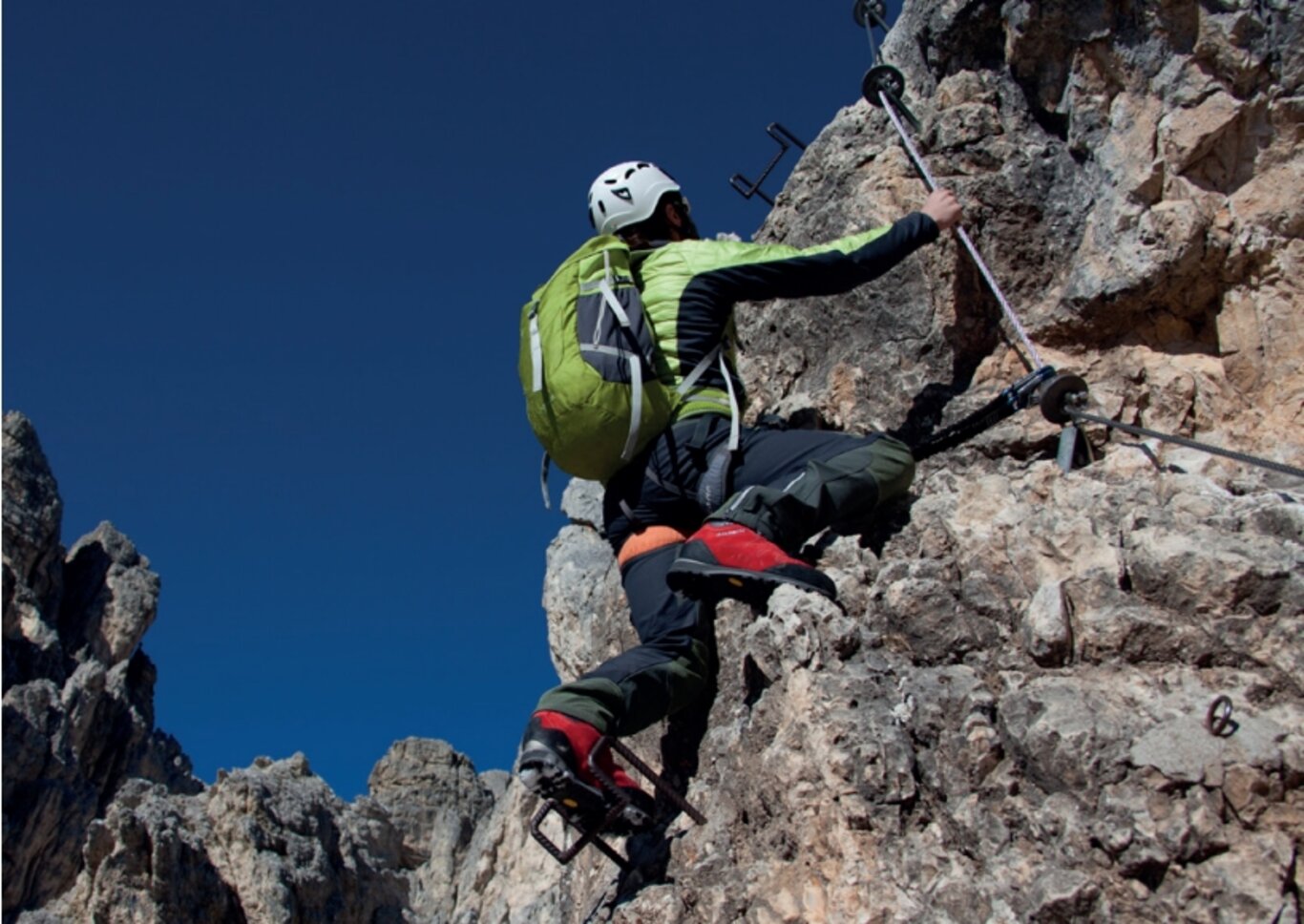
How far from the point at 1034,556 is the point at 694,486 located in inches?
76.4

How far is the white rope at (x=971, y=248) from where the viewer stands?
295 inches

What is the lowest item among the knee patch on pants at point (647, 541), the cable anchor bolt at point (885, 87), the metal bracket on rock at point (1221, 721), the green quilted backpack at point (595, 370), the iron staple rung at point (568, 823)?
the metal bracket on rock at point (1221, 721)

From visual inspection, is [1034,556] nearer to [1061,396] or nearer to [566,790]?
[1061,396]

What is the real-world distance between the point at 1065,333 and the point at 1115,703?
Answer: 3.21 meters

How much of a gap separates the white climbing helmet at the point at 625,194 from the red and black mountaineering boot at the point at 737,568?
2500mm

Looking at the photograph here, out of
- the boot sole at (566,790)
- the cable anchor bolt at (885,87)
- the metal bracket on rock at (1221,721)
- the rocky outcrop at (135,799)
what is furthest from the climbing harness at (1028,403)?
the rocky outcrop at (135,799)

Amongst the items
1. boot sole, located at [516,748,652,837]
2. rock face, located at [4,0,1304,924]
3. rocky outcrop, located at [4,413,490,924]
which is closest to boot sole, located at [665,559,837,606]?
rock face, located at [4,0,1304,924]

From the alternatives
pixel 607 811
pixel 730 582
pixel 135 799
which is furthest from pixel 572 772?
pixel 135 799

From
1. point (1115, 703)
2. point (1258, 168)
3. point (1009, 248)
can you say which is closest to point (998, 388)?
point (1009, 248)

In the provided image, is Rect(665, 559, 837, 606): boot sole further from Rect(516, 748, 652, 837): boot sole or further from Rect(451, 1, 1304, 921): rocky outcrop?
Rect(516, 748, 652, 837): boot sole

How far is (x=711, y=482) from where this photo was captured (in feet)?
22.9

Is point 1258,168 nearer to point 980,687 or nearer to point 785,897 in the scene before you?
point 980,687

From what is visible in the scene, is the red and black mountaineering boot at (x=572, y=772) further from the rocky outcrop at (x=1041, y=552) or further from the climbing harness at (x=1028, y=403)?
the climbing harness at (x=1028, y=403)

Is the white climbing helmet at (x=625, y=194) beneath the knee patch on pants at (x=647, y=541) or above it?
above
